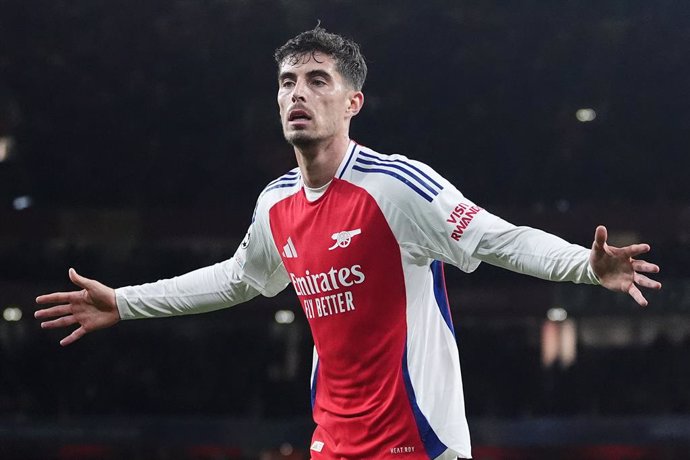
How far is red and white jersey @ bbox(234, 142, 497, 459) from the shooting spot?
2713 millimetres

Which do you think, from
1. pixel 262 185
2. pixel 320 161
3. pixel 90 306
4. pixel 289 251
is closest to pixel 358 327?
pixel 289 251

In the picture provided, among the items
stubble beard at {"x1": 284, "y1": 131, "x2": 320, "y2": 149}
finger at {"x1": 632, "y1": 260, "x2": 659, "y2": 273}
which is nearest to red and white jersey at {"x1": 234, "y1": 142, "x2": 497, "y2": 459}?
stubble beard at {"x1": 284, "y1": 131, "x2": 320, "y2": 149}

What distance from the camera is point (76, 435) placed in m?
11.1

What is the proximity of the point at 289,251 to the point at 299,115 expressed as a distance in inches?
16.5

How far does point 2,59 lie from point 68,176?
1.71 meters

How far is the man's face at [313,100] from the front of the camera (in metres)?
2.88

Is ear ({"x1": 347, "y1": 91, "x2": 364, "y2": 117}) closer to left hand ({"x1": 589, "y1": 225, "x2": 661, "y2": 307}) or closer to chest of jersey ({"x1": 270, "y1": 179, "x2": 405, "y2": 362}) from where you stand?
chest of jersey ({"x1": 270, "y1": 179, "x2": 405, "y2": 362})

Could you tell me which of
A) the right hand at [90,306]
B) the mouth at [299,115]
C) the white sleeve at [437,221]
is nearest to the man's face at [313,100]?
the mouth at [299,115]

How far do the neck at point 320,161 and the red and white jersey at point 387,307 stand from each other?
0.12 ft

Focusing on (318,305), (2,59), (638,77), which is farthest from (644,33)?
(318,305)

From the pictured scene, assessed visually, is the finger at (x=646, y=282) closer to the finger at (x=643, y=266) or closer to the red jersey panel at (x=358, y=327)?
the finger at (x=643, y=266)

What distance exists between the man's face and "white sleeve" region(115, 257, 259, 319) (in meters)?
0.60

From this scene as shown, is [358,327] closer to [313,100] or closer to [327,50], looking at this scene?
[313,100]

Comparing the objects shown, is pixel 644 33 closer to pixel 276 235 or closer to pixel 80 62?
pixel 80 62
